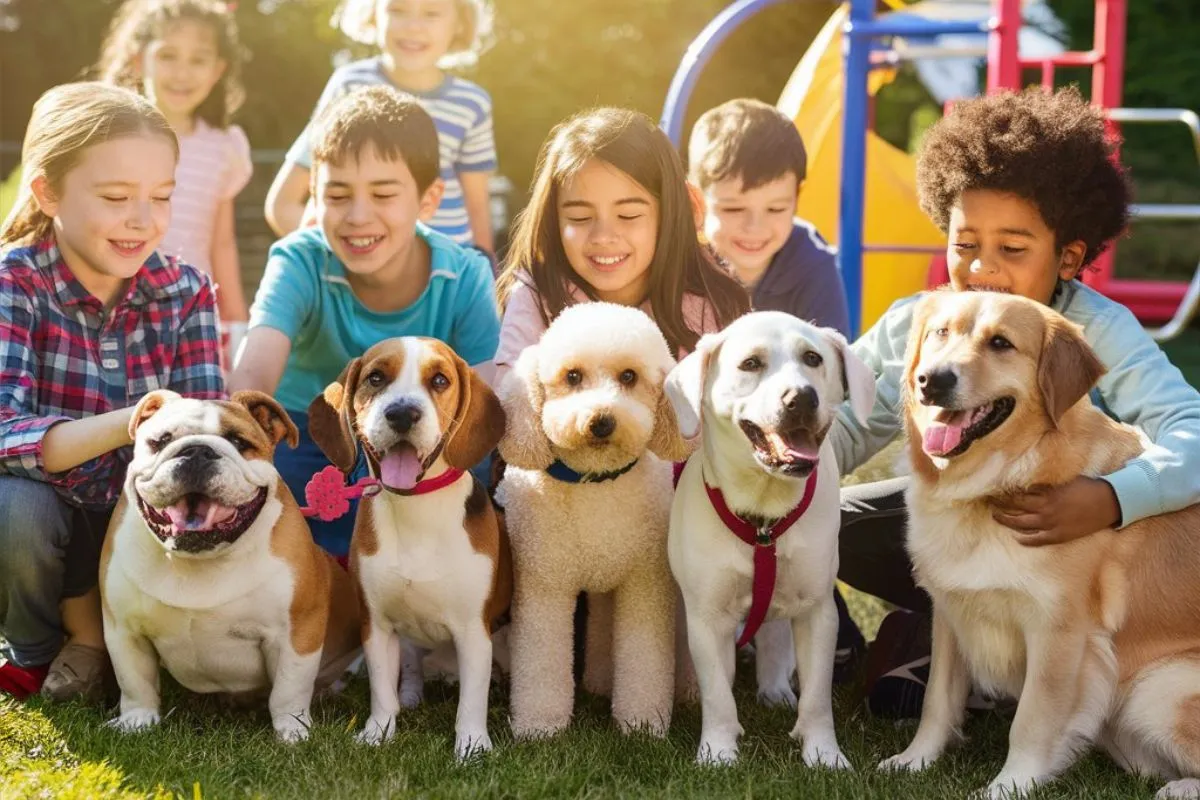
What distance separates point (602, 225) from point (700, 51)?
160 inches

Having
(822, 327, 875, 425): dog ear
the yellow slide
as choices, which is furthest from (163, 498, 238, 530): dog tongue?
the yellow slide

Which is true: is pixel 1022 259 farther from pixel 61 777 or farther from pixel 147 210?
pixel 61 777

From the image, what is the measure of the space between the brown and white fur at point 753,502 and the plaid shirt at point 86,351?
172 cm

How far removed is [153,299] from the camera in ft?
14.1

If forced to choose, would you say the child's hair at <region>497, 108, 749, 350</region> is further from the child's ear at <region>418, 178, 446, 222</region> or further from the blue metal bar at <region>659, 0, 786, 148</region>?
the blue metal bar at <region>659, 0, 786, 148</region>

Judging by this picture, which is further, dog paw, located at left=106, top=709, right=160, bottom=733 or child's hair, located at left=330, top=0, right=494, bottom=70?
child's hair, located at left=330, top=0, right=494, bottom=70

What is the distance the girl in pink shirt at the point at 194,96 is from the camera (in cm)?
785

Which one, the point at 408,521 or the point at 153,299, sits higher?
the point at 153,299

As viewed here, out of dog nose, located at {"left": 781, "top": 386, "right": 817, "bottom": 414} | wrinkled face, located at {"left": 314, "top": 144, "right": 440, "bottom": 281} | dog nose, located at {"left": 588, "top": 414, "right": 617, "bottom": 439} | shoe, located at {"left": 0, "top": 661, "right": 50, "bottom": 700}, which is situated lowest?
shoe, located at {"left": 0, "top": 661, "right": 50, "bottom": 700}

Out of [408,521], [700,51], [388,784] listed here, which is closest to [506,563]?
[408,521]

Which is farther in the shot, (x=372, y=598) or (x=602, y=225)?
(x=602, y=225)

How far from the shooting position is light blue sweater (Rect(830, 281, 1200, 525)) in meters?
3.42

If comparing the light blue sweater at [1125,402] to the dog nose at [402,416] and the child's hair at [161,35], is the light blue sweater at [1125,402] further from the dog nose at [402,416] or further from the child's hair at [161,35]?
the child's hair at [161,35]

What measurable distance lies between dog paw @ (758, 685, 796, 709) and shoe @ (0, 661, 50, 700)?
2188mm
